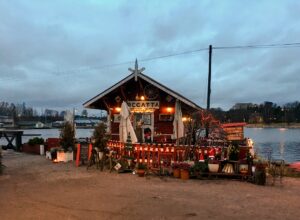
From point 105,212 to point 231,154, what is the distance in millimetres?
6958

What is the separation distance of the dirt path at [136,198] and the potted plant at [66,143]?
4674mm

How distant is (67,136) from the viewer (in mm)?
20141

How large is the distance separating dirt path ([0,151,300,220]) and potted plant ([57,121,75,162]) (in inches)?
184

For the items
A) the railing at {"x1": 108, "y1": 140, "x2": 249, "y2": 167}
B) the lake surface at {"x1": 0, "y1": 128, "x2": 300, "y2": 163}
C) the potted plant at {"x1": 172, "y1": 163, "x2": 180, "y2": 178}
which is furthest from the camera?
the lake surface at {"x1": 0, "y1": 128, "x2": 300, "y2": 163}

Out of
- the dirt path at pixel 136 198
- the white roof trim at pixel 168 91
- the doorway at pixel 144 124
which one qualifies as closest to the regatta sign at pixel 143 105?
the doorway at pixel 144 124

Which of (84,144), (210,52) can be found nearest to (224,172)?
(84,144)

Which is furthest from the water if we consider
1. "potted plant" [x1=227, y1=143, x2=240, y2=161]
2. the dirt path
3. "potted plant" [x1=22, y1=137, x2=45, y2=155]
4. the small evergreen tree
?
the dirt path

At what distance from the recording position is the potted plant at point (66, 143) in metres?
20.1

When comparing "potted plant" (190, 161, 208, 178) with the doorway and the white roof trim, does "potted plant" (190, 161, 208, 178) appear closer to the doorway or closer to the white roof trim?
the white roof trim

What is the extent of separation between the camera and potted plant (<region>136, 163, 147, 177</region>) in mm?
14766

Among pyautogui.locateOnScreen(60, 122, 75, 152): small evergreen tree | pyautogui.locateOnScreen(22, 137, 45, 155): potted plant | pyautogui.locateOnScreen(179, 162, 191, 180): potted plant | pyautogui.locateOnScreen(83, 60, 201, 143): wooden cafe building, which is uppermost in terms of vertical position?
pyautogui.locateOnScreen(83, 60, 201, 143): wooden cafe building

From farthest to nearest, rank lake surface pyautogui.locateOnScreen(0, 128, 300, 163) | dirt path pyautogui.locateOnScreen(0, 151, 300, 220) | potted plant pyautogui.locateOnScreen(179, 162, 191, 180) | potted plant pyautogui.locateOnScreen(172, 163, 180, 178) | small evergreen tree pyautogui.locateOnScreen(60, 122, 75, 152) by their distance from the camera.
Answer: lake surface pyautogui.locateOnScreen(0, 128, 300, 163) → small evergreen tree pyautogui.locateOnScreen(60, 122, 75, 152) → potted plant pyautogui.locateOnScreen(172, 163, 180, 178) → potted plant pyautogui.locateOnScreen(179, 162, 191, 180) → dirt path pyautogui.locateOnScreen(0, 151, 300, 220)

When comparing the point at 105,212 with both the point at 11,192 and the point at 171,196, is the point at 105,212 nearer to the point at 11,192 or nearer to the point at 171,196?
the point at 171,196

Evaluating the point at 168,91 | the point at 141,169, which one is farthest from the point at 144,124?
the point at 141,169
